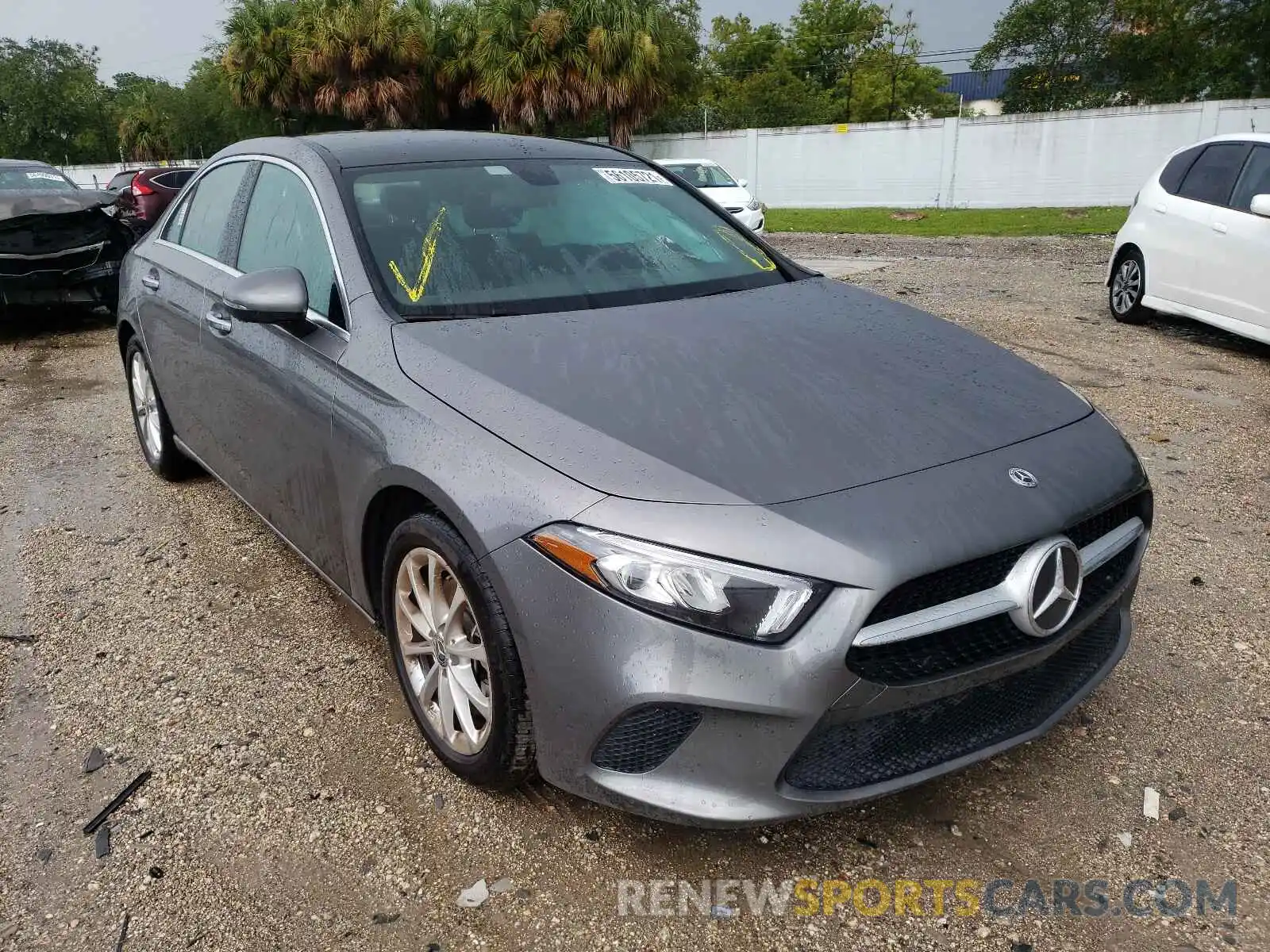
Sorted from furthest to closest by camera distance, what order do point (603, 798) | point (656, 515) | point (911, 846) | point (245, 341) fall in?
point (245, 341)
point (911, 846)
point (603, 798)
point (656, 515)

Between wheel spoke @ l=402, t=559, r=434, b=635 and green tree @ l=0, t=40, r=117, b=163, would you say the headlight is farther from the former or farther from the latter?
green tree @ l=0, t=40, r=117, b=163

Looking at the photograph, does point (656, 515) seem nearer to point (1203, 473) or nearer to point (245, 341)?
point (245, 341)

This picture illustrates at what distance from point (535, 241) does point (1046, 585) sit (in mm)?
1825

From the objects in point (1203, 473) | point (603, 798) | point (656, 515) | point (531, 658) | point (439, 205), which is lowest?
point (1203, 473)

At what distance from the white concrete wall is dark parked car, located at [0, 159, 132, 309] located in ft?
70.6

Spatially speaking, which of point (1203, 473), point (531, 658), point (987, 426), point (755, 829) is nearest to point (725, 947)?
point (755, 829)

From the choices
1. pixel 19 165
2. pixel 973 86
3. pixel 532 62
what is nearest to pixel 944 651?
pixel 19 165

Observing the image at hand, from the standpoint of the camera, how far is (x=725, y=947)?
204cm

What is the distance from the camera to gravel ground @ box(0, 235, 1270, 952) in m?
2.10

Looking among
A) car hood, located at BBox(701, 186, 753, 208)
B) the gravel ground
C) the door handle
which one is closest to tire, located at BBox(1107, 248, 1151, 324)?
the gravel ground

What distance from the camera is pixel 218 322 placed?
136 inches

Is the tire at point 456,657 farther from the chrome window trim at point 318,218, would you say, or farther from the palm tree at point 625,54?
the palm tree at point 625,54

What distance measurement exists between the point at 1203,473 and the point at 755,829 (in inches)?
138

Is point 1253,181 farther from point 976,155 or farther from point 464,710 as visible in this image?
point 976,155
